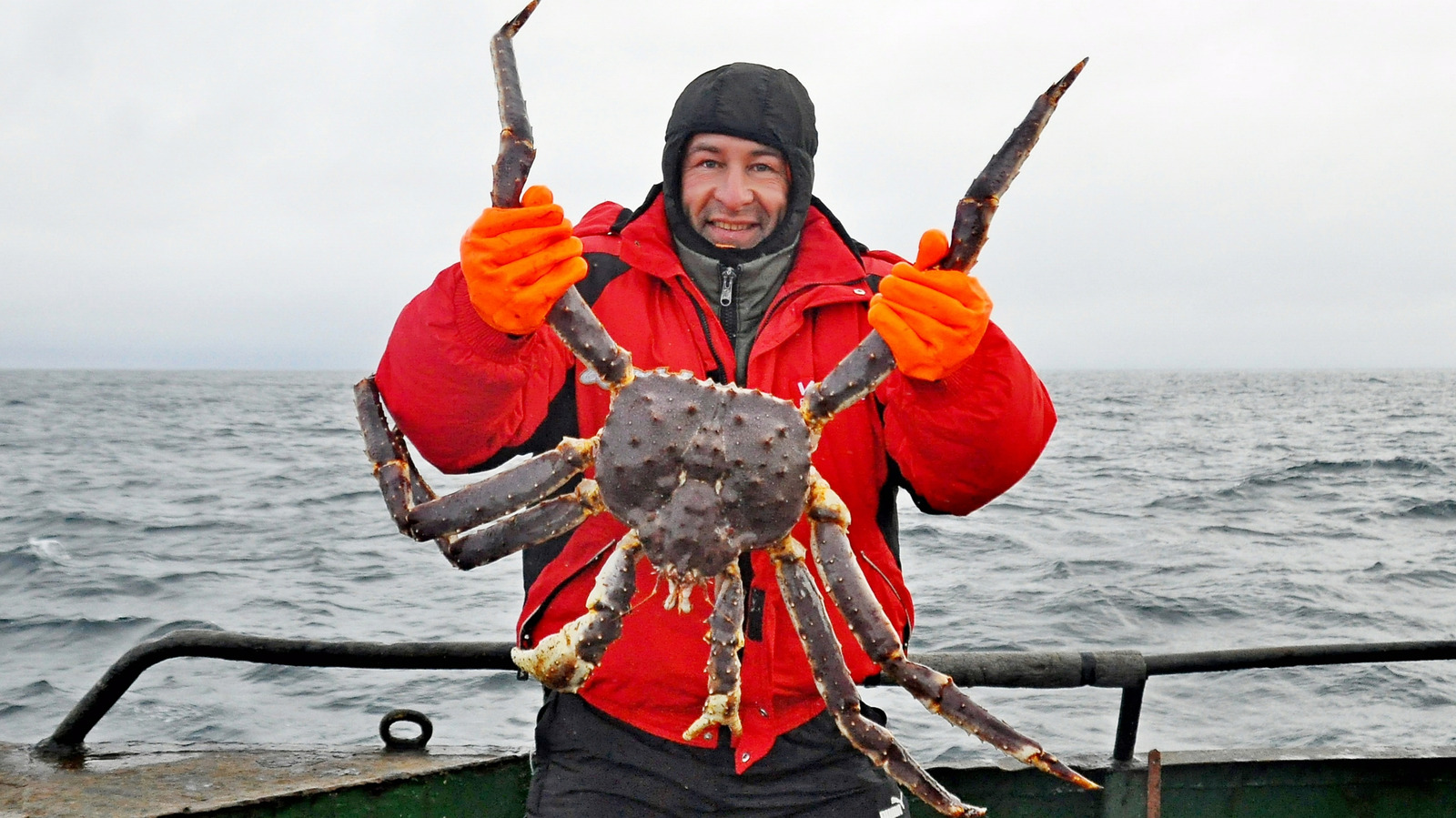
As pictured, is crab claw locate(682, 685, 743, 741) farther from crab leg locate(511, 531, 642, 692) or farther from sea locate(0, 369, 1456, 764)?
sea locate(0, 369, 1456, 764)

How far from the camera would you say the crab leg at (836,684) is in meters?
2.31

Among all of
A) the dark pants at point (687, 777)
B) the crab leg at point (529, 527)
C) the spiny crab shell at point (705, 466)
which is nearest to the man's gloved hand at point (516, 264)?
the spiny crab shell at point (705, 466)

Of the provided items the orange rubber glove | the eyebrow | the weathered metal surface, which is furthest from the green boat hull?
the eyebrow

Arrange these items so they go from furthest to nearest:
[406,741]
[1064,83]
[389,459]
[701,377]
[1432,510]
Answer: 1. [1432,510]
2. [406,741]
3. [701,377]
4. [389,459]
5. [1064,83]

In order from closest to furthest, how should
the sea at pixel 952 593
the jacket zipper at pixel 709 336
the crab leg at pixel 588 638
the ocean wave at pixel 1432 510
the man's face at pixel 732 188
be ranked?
the crab leg at pixel 588 638 < the jacket zipper at pixel 709 336 < the man's face at pixel 732 188 < the sea at pixel 952 593 < the ocean wave at pixel 1432 510

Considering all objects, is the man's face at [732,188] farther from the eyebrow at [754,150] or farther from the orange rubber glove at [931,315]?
the orange rubber glove at [931,315]

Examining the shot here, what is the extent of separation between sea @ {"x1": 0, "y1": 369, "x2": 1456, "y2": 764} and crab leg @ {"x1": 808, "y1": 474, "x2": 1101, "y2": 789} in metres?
2.84

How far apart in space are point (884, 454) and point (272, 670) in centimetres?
635

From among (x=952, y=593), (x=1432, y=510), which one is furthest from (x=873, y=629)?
(x=1432, y=510)

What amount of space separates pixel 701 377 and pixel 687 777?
0.90 m

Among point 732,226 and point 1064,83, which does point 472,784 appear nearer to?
point 732,226

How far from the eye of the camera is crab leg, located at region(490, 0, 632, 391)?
230 cm

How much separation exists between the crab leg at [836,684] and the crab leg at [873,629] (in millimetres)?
55

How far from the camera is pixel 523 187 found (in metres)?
2.34
